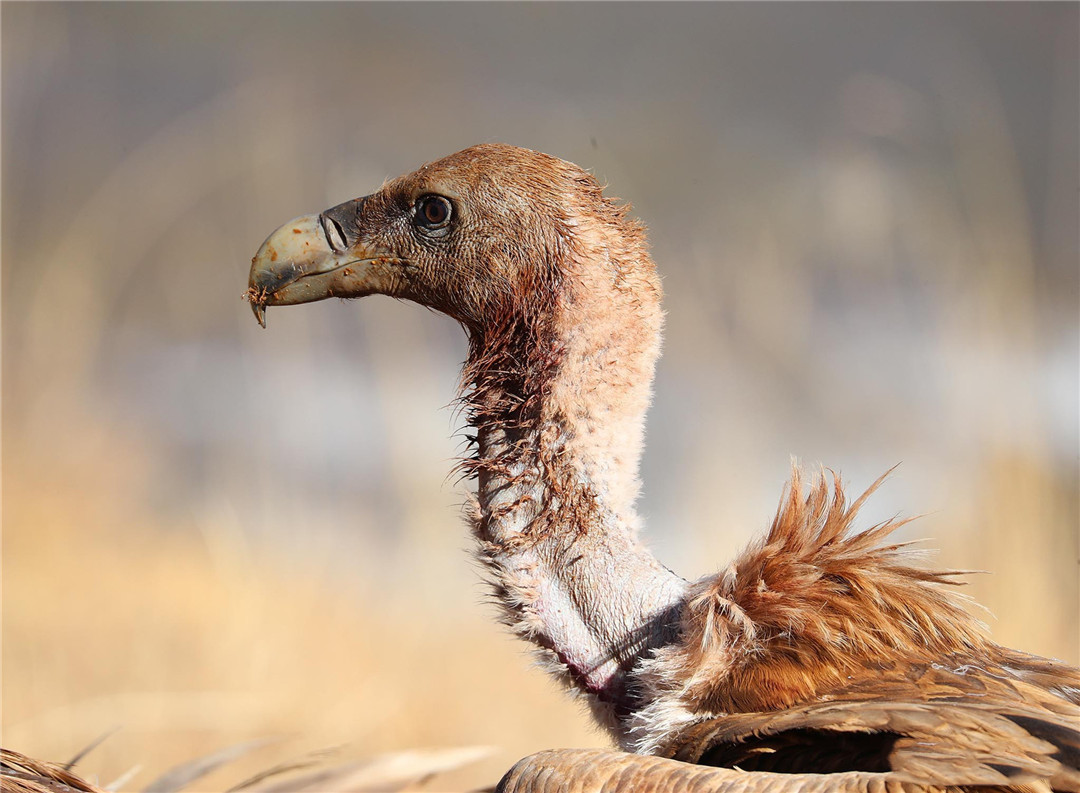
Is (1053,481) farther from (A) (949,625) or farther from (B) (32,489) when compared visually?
(B) (32,489)

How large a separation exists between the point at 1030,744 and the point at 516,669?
12.0 feet

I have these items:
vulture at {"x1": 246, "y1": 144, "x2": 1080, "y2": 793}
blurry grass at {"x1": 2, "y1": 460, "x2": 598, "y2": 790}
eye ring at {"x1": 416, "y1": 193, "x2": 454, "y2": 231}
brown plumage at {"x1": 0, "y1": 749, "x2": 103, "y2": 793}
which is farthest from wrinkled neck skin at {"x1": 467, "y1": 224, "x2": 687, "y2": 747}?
blurry grass at {"x1": 2, "y1": 460, "x2": 598, "y2": 790}

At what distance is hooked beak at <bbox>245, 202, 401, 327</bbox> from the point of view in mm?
Answer: 1797

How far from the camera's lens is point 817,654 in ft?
4.59

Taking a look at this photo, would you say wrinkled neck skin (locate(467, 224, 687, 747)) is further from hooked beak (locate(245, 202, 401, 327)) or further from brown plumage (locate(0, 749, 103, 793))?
brown plumage (locate(0, 749, 103, 793))

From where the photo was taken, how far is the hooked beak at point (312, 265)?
1797 mm

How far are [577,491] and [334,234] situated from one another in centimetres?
66

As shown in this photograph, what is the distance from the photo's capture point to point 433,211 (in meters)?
1.81

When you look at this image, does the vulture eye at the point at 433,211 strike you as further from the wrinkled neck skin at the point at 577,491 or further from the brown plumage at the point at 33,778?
the brown plumage at the point at 33,778

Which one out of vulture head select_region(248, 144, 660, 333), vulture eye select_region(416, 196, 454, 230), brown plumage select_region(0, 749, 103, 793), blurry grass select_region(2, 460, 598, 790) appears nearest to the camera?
brown plumage select_region(0, 749, 103, 793)

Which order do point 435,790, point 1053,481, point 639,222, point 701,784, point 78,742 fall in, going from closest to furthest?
point 701,784 → point 639,222 → point 435,790 → point 78,742 → point 1053,481

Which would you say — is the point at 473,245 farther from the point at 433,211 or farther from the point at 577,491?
the point at 577,491

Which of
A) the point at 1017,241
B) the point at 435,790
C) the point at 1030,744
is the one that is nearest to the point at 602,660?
the point at 1030,744

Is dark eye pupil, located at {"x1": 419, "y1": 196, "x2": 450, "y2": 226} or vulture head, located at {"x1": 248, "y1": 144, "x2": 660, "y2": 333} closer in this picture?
vulture head, located at {"x1": 248, "y1": 144, "x2": 660, "y2": 333}
